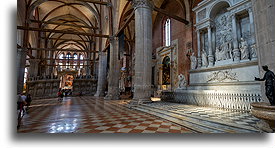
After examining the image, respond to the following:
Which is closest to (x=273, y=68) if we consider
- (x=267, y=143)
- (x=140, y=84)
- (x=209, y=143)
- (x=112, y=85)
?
(x=267, y=143)

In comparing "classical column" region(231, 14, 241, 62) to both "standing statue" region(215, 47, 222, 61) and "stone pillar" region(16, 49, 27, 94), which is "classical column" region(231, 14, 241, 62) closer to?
"standing statue" region(215, 47, 222, 61)

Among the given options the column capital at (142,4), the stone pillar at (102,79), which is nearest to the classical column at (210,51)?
the column capital at (142,4)

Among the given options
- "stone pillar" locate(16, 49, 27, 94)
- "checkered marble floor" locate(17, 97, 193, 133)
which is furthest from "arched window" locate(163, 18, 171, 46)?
"stone pillar" locate(16, 49, 27, 94)

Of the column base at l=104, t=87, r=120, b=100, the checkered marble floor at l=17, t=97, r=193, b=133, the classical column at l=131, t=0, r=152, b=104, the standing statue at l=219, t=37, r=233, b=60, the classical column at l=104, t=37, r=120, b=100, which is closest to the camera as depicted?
the checkered marble floor at l=17, t=97, r=193, b=133

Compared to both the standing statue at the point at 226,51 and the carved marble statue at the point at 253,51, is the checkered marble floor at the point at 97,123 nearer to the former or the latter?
the carved marble statue at the point at 253,51

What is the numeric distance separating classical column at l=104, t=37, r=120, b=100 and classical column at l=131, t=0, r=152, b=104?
5.20 meters

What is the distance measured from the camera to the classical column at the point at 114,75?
11.5m

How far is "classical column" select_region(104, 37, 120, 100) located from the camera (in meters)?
11.5

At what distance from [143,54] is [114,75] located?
5579 millimetres

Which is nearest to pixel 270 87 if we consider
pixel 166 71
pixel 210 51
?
pixel 210 51

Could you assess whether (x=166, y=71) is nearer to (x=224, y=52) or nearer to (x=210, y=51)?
(x=210, y=51)

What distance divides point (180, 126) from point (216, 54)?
19.3ft

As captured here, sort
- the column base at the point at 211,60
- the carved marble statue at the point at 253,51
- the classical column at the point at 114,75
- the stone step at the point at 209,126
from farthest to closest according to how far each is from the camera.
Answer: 1. the classical column at the point at 114,75
2. the column base at the point at 211,60
3. the carved marble statue at the point at 253,51
4. the stone step at the point at 209,126

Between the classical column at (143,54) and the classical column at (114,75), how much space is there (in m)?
5.20
